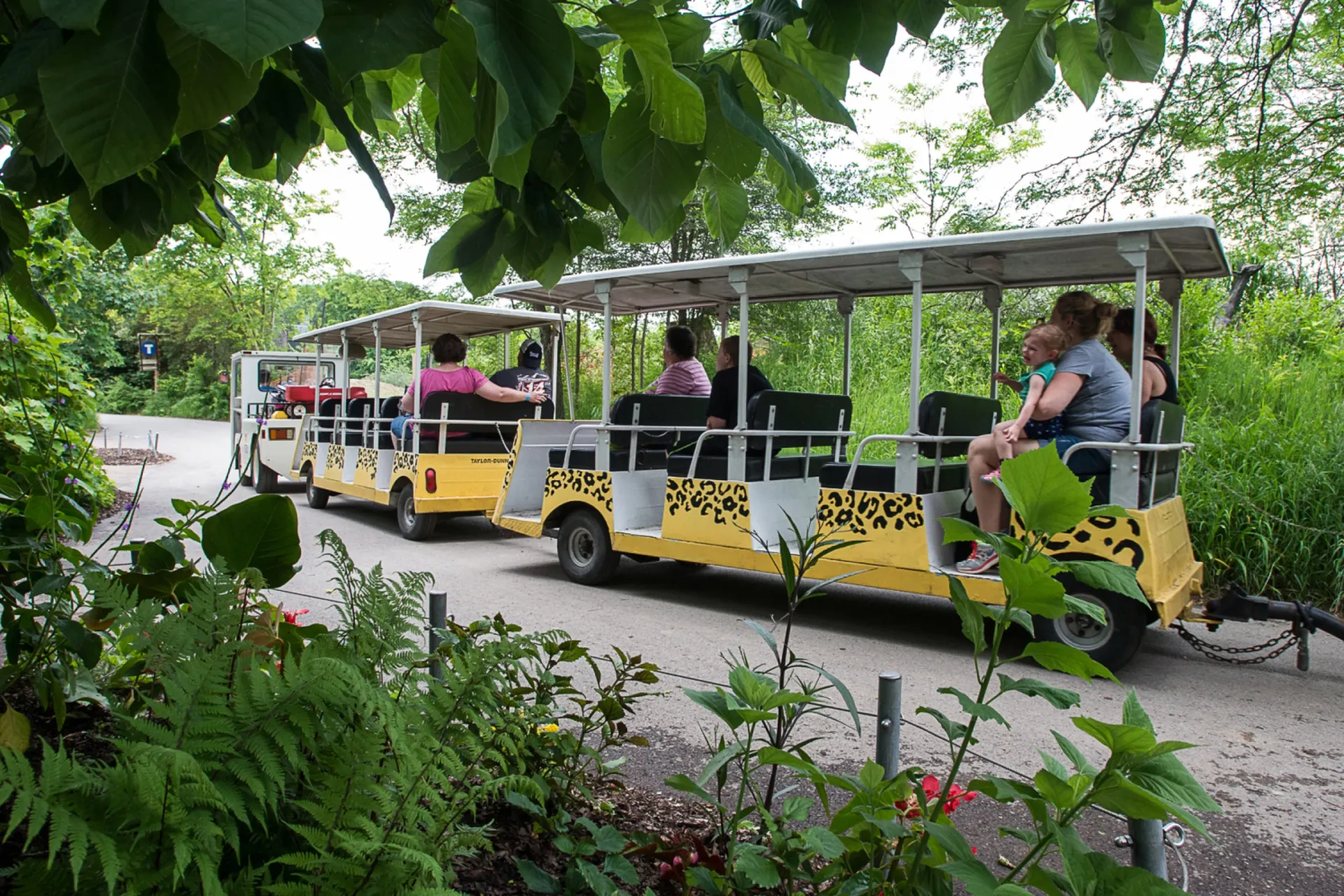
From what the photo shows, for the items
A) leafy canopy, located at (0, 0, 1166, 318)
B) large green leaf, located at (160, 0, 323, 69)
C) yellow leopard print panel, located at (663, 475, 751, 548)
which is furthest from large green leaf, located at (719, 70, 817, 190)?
yellow leopard print panel, located at (663, 475, 751, 548)

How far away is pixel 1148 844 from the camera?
4.80 feet

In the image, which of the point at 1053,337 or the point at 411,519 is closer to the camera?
the point at 1053,337

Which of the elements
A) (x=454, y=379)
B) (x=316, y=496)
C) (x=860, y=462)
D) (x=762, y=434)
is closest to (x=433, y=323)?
(x=454, y=379)

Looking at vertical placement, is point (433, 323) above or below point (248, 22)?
above

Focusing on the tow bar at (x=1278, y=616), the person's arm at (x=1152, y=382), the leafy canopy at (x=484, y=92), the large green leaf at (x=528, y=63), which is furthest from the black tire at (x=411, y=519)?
the large green leaf at (x=528, y=63)

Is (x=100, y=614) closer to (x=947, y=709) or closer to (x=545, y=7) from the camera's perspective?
(x=545, y=7)

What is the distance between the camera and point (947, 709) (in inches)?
170

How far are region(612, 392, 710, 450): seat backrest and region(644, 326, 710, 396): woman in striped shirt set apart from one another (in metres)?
0.34

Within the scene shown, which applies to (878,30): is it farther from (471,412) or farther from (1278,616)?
(471,412)

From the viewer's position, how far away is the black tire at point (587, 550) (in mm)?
7441

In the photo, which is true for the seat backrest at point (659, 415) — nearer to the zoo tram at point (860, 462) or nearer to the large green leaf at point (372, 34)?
the zoo tram at point (860, 462)

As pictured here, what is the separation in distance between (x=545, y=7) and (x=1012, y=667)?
4.90 metres

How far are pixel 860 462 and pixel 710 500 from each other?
1115mm

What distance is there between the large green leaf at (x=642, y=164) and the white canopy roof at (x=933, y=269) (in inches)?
132
